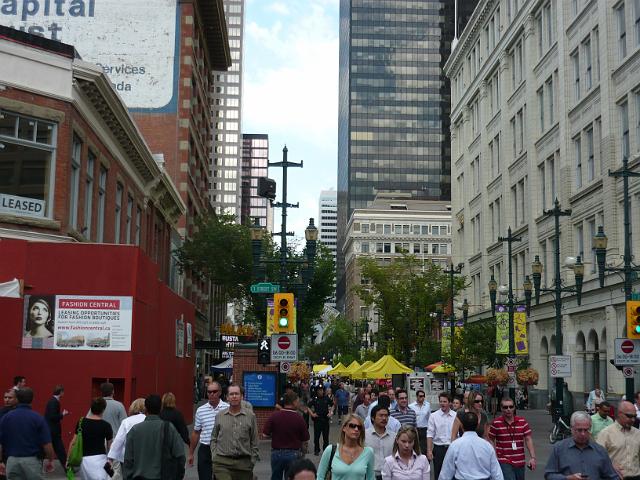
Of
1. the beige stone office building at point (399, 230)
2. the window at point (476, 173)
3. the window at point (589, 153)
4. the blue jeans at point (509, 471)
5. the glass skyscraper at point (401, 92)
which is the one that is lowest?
the blue jeans at point (509, 471)

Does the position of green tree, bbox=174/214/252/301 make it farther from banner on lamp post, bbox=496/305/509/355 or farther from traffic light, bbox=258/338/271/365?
traffic light, bbox=258/338/271/365

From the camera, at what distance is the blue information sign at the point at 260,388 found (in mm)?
29453

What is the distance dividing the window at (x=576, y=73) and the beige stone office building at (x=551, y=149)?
0.05m

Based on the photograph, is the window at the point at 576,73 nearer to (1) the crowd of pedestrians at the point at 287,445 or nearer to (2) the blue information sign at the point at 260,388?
(2) the blue information sign at the point at 260,388

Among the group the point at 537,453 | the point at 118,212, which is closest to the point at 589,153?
the point at 537,453

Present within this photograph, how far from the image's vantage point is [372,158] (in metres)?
177

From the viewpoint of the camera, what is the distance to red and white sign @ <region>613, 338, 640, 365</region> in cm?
2316

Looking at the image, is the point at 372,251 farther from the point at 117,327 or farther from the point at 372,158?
the point at 117,327

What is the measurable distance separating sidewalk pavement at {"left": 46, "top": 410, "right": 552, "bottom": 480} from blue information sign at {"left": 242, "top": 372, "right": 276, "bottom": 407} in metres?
1.37

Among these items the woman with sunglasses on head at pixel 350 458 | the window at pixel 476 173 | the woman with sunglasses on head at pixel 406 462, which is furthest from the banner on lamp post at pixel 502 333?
the woman with sunglasses on head at pixel 350 458

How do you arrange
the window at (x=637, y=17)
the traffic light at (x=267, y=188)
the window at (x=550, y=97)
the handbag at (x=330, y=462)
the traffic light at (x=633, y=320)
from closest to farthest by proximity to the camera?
the handbag at (x=330, y=462) < the traffic light at (x=633, y=320) < the traffic light at (x=267, y=188) < the window at (x=637, y=17) < the window at (x=550, y=97)

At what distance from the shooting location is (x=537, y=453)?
26.0 m

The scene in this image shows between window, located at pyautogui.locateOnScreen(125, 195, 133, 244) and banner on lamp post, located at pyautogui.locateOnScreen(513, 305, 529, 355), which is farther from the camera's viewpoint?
banner on lamp post, located at pyautogui.locateOnScreen(513, 305, 529, 355)

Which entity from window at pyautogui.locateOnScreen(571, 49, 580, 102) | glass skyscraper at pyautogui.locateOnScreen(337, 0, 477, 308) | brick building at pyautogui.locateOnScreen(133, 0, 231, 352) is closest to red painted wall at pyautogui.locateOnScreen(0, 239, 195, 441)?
window at pyautogui.locateOnScreen(571, 49, 580, 102)
